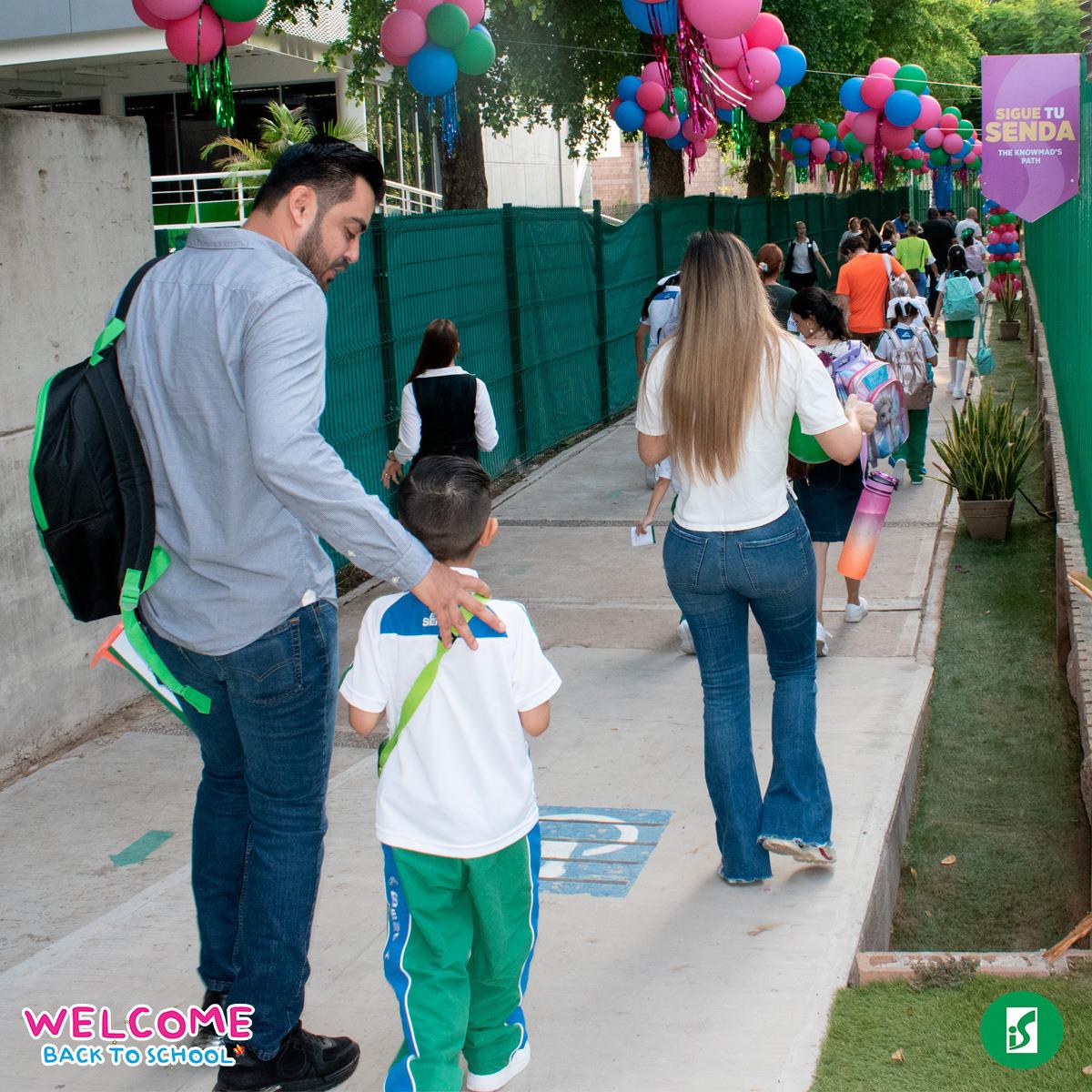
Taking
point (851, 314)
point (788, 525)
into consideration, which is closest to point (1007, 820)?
point (788, 525)

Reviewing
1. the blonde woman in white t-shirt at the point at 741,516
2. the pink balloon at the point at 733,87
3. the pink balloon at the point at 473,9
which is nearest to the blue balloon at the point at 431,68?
the pink balloon at the point at 473,9

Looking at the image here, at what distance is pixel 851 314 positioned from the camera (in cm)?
→ 1416

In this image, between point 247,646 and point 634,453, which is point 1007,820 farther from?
point 634,453

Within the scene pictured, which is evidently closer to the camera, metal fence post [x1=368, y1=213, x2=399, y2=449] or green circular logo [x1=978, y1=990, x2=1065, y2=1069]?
green circular logo [x1=978, y1=990, x2=1065, y2=1069]

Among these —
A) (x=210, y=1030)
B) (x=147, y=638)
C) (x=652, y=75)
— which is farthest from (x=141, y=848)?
(x=652, y=75)

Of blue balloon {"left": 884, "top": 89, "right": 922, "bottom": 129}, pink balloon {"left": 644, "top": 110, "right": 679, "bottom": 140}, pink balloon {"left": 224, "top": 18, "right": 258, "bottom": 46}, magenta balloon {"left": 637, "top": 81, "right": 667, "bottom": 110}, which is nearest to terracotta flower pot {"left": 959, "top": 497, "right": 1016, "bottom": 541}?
pink balloon {"left": 224, "top": 18, "right": 258, "bottom": 46}

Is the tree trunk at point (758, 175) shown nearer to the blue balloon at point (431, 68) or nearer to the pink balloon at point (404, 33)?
the blue balloon at point (431, 68)

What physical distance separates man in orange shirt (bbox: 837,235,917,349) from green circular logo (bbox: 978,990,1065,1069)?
10.8 meters

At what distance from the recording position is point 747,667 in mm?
4223

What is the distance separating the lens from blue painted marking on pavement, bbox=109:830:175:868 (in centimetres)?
489

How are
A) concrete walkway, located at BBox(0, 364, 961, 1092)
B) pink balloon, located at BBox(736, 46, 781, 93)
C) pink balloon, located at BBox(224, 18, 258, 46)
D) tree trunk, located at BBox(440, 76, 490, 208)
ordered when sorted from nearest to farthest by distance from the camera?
concrete walkway, located at BBox(0, 364, 961, 1092), pink balloon, located at BBox(224, 18, 258, 46), pink balloon, located at BBox(736, 46, 781, 93), tree trunk, located at BBox(440, 76, 490, 208)

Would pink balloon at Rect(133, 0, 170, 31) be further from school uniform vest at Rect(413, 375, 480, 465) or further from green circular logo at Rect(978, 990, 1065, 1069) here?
green circular logo at Rect(978, 990, 1065, 1069)

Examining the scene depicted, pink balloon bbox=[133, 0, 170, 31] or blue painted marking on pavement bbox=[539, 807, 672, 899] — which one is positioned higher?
pink balloon bbox=[133, 0, 170, 31]

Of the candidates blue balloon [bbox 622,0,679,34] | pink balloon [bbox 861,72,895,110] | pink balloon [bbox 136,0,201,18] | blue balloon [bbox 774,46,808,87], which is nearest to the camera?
pink balloon [bbox 136,0,201,18]
